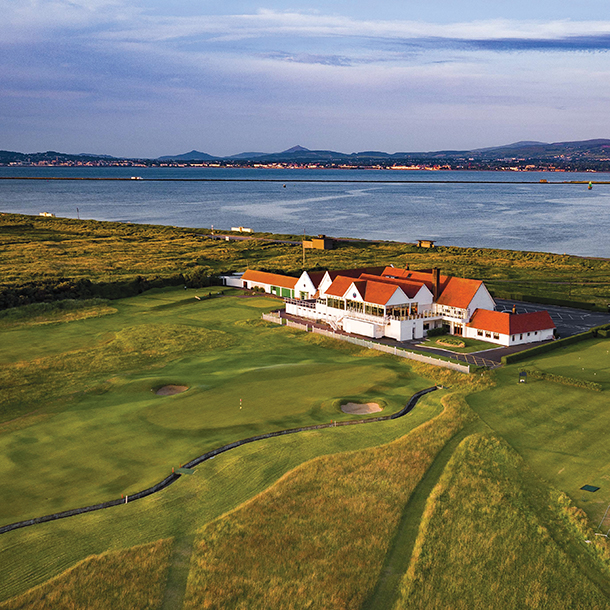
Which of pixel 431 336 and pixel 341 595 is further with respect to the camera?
pixel 431 336

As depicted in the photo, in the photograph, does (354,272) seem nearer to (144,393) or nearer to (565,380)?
(565,380)

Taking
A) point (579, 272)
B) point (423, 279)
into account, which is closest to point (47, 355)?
point (423, 279)

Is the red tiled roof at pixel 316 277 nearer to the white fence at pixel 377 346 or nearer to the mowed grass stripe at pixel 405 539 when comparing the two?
the white fence at pixel 377 346

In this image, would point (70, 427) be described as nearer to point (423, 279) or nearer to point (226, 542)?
point (226, 542)

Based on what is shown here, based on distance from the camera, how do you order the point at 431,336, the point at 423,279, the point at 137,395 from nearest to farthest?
the point at 137,395
the point at 431,336
the point at 423,279

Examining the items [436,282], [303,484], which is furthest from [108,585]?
[436,282]

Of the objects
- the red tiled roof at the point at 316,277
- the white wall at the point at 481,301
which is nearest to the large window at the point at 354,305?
the red tiled roof at the point at 316,277

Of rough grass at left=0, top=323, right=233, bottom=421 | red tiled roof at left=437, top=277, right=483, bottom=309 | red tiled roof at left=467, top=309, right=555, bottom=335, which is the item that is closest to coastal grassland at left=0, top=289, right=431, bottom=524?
rough grass at left=0, top=323, right=233, bottom=421

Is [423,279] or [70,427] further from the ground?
[423,279]
